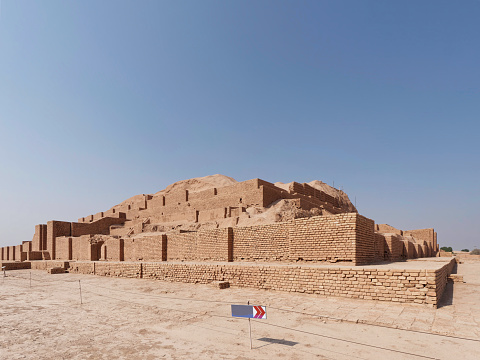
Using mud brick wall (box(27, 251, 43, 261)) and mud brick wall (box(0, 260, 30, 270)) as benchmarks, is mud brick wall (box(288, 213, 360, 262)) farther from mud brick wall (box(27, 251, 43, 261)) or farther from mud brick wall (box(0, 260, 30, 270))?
mud brick wall (box(27, 251, 43, 261))

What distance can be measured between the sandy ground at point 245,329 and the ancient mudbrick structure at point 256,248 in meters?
0.59

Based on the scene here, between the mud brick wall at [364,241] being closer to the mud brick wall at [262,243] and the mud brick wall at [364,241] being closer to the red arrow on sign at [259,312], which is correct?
the mud brick wall at [262,243]

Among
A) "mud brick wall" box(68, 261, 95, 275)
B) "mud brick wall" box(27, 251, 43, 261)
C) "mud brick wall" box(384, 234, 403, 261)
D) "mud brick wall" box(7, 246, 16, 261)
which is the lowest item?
"mud brick wall" box(7, 246, 16, 261)

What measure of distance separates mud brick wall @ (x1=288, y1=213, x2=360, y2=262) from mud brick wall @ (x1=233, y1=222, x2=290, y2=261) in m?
0.56

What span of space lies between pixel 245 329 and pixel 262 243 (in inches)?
279

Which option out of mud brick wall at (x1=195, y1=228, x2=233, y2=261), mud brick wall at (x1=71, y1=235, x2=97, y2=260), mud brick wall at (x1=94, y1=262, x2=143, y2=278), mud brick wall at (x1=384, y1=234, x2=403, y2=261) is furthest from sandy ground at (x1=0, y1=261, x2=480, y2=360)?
mud brick wall at (x1=71, y1=235, x2=97, y2=260)

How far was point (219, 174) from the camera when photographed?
5256cm

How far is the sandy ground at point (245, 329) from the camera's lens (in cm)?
445

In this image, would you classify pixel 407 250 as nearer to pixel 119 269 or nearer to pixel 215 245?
pixel 215 245

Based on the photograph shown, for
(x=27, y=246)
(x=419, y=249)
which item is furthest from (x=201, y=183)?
(x=419, y=249)

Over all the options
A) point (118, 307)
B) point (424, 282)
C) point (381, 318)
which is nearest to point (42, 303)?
point (118, 307)

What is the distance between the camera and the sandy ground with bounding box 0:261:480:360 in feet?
14.6

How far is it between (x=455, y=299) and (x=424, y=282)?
167cm

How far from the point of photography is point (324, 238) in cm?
994
